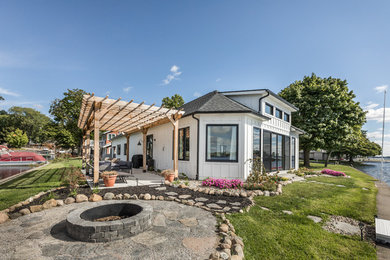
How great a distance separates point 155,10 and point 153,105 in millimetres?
5774

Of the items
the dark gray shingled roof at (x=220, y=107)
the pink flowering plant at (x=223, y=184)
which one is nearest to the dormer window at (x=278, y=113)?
the dark gray shingled roof at (x=220, y=107)

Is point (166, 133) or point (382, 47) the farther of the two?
point (166, 133)

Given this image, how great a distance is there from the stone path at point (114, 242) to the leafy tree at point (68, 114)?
1219 inches

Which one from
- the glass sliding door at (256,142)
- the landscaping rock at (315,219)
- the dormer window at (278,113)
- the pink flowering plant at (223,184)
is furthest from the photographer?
the dormer window at (278,113)

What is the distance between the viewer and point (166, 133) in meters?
11.1

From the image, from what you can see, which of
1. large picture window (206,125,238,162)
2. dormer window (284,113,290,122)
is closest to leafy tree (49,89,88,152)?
large picture window (206,125,238,162)

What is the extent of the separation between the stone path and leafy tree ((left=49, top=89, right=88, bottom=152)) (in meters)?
31.0

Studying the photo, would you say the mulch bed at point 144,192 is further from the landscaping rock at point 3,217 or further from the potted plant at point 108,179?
the landscaping rock at point 3,217

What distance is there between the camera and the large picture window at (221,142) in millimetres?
8523

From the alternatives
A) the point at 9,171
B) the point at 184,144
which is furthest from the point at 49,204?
the point at 9,171

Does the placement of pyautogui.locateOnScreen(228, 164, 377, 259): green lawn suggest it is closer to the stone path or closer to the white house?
the stone path

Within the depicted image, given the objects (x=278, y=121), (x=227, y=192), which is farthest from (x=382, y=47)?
(x=227, y=192)

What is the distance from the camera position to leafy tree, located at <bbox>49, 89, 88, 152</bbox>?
29.6 m

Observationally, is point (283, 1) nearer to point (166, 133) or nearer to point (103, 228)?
point (166, 133)
